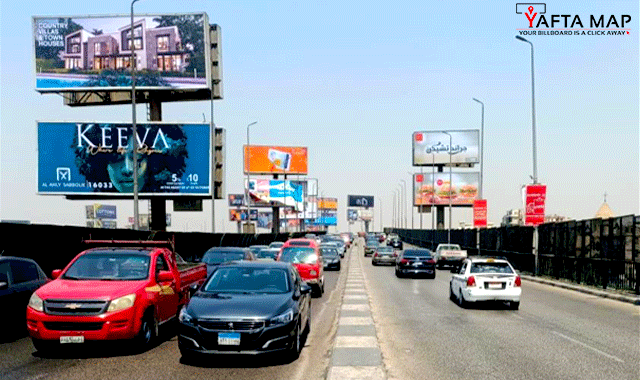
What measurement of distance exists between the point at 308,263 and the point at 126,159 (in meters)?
35.5

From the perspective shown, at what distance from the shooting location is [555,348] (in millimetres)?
11930

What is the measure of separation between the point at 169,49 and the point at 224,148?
909 cm

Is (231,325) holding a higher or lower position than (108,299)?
lower

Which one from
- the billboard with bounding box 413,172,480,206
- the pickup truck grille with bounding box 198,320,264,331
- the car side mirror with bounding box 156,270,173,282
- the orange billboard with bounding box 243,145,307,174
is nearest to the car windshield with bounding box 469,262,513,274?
the car side mirror with bounding box 156,270,173,282

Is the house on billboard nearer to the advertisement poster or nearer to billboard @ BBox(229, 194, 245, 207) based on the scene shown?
the advertisement poster

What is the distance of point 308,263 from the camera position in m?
23.5

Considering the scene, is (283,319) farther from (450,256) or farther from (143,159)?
(143,159)

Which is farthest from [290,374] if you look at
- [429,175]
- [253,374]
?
[429,175]

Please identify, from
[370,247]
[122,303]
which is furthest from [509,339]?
[370,247]

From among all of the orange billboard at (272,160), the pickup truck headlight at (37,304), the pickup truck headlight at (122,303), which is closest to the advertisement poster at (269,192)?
the orange billboard at (272,160)

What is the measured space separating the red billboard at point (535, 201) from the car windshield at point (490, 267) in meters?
14.4

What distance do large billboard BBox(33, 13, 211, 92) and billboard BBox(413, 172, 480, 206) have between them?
57.2 m

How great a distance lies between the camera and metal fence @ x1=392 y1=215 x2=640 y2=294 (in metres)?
23.4

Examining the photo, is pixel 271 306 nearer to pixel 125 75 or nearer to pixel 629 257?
pixel 629 257
